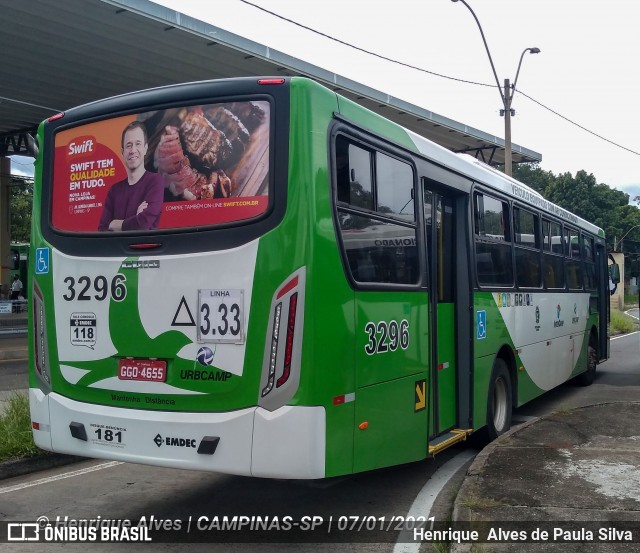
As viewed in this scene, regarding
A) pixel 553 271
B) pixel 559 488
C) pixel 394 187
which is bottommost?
pixel 559 488

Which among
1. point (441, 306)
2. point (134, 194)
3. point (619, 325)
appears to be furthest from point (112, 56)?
point (619, 325)

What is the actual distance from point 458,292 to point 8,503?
464cm

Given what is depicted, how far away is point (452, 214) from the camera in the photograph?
311 inches

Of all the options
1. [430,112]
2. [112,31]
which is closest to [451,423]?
[112,31]

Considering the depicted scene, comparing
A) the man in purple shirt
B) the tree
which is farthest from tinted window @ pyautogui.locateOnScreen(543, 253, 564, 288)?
the tree

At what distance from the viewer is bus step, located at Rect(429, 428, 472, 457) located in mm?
6688

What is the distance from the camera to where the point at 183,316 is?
531cm

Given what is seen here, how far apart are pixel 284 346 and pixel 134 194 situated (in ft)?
5.63

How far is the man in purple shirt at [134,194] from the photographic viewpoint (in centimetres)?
557

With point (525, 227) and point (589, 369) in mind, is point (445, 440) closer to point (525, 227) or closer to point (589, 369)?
point (525, 227)

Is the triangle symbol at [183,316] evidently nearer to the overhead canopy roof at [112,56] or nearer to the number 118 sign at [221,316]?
the number 118 sign at [221,316]

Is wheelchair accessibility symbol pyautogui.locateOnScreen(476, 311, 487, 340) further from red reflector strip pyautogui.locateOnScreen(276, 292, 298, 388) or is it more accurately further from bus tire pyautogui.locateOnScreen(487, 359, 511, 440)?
red reflector strip pyautogui.locateOnScreen(276, 292, 298, 388)

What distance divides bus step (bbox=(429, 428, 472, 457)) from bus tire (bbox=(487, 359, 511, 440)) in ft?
3.06

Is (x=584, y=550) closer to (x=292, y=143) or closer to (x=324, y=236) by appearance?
(x=324, y=236)
